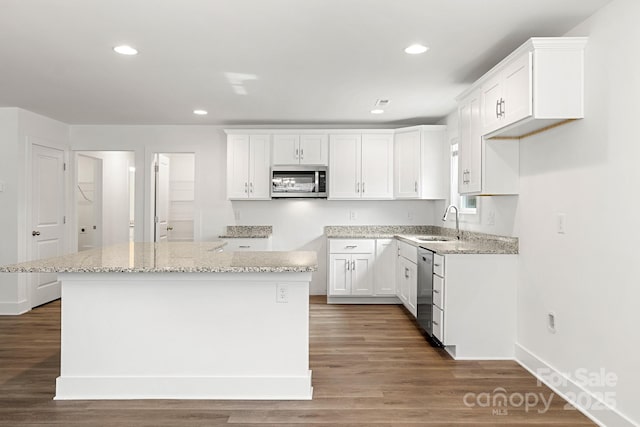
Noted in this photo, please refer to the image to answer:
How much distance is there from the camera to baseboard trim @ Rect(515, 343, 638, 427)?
2.33m

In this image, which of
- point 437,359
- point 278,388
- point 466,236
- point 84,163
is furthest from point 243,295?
point 84,163

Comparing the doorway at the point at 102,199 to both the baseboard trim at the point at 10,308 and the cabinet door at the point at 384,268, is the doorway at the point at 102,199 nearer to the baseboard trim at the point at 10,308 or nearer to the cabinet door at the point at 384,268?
the baseboard trim at the point at 10,308

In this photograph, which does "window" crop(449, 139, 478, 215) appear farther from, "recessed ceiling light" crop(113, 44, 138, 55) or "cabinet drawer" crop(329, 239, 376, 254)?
"recessed ceiling light" crop(113, 44, 138, 55)

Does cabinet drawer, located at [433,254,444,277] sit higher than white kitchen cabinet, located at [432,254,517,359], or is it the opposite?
cabinet drawer, located at [433,254,444,277]

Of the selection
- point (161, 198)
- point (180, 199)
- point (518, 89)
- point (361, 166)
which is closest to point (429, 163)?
point (361, 166)

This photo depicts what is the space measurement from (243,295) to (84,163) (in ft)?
18.5

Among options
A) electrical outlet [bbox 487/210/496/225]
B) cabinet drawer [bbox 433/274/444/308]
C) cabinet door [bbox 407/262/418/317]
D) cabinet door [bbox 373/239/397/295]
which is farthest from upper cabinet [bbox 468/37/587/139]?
cabinet door [bbox 373/239/397/295]

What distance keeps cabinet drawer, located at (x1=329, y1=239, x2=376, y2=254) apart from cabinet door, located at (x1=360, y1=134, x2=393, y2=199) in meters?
0.66

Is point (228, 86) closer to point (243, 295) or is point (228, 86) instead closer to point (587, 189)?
point (243, 295)

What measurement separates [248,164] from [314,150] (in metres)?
0.88

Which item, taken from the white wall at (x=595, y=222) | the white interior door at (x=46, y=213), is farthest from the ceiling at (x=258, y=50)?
the white interior door at (x=46, y=213)

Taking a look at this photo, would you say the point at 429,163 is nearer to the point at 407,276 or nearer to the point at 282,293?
the point at 407,276

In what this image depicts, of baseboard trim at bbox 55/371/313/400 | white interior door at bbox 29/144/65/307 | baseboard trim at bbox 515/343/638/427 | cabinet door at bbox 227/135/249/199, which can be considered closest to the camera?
baseboard trim at bbox 515/343/638/427

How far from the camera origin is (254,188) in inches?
219
